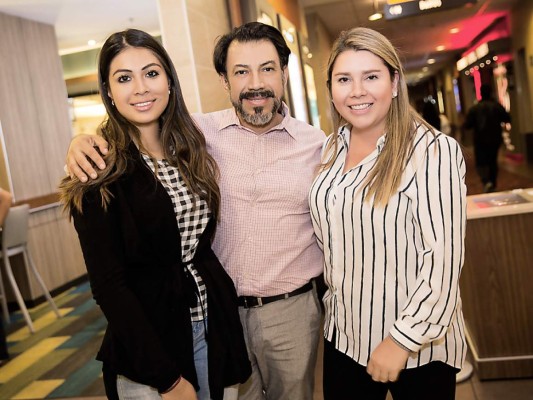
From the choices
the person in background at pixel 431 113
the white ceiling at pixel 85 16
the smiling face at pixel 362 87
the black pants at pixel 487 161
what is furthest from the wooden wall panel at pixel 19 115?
the black pants at pixel 487 161

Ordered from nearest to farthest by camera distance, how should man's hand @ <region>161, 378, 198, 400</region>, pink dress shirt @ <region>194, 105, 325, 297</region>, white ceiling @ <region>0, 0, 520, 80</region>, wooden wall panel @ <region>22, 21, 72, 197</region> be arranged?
man's hand @ <region>161, 378, 198, 400</region> → pink dress shirt @ <region>194, 105, 325, 297</region> → white ceiling @ <region>0, 0, 520, 80</region> → wooden wall panel @ <region>22, 21, 72, 197</region>

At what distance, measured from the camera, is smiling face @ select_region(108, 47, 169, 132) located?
61.8 inches

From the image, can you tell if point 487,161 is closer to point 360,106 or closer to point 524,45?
point 524,45

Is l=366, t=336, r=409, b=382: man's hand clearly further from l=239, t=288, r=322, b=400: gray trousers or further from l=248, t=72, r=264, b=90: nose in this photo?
l=248, t=72, r=264, b=90: nose

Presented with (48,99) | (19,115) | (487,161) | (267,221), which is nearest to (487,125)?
(487,161)

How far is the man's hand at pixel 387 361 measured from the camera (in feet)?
4.58

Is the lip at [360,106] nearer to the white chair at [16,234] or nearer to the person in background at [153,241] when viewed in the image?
the person in background at [153,241]

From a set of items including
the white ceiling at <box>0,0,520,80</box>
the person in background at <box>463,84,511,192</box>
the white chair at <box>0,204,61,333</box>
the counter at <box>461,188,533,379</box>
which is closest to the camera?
the counter at <box>461,188,533,379</box>

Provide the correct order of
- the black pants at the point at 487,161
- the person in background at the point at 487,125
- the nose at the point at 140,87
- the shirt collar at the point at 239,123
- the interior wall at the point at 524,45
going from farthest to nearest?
the interior wall at the point at 524,45 → the black pants at the point at 487,161 → the person in background at the point at 487,125 → the shirt collar at the point at 239,123 → the nose at the point at 140,87

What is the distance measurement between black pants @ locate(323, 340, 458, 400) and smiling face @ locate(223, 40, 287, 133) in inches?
31.0

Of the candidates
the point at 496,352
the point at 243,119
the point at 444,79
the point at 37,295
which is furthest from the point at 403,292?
the point at 444,79

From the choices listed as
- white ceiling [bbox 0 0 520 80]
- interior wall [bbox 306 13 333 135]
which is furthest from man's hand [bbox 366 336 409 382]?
Answer: interior wall [bbox 306 13 333 135]

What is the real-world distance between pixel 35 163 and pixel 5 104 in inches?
26.9

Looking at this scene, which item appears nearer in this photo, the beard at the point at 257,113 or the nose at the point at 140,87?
the nose at the point at 140,87
